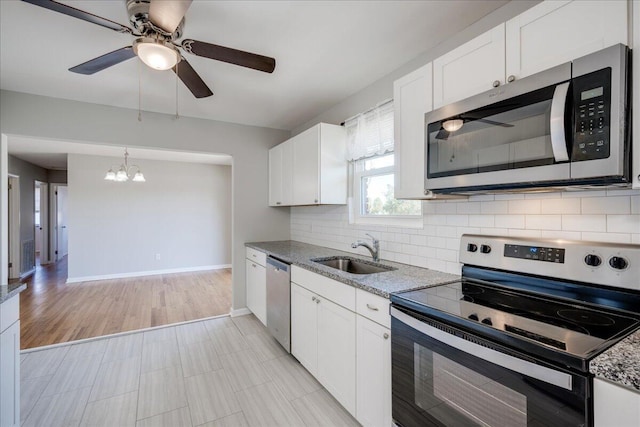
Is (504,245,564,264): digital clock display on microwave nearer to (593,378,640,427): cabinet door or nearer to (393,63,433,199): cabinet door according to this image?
(393,63,433,199): cabinet door

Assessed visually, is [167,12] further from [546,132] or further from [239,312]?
[239,312]

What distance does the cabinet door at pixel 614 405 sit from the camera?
71 cm

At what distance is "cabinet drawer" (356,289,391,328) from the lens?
1480 millimetres

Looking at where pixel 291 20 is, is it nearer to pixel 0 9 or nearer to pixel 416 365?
pixel 0 9

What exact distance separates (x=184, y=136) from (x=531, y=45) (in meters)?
3.21

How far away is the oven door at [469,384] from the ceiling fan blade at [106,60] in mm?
1958

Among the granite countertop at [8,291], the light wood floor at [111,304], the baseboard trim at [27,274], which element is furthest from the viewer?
the baseboard trim at [27,274]

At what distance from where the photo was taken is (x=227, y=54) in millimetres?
1608

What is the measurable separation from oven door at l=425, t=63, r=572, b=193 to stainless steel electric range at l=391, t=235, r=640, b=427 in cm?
42

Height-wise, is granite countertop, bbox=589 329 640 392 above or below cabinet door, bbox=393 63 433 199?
below

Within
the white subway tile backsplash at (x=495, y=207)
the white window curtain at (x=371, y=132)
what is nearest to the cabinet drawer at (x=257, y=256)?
the white window curtain at (x=371, y=132)

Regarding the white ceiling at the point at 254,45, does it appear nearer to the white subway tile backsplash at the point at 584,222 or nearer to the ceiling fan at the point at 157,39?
the ceiling fan at the point at 157,39

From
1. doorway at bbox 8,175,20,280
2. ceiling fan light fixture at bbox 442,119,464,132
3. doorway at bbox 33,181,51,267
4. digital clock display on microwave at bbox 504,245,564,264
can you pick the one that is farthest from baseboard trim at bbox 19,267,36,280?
digital clock display on microwave at bbox 504,245,564,264

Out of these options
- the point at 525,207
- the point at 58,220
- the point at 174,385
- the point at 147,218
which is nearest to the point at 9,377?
the point at 174,385
